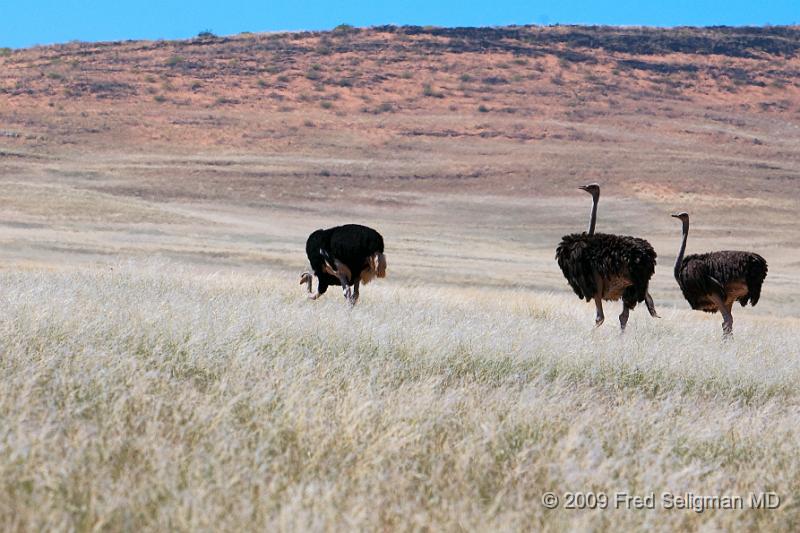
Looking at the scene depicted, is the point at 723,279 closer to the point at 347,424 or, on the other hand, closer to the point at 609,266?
the point at 609,266

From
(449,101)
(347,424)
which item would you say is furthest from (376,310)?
(449,101)

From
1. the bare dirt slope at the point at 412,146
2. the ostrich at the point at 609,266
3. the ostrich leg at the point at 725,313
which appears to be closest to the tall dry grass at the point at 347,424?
the ostrich at the point at 609,266

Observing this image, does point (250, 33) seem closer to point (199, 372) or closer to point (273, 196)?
point (273, 196)

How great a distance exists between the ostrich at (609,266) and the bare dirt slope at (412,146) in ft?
37.0

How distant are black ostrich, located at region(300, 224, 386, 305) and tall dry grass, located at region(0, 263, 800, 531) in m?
3.43

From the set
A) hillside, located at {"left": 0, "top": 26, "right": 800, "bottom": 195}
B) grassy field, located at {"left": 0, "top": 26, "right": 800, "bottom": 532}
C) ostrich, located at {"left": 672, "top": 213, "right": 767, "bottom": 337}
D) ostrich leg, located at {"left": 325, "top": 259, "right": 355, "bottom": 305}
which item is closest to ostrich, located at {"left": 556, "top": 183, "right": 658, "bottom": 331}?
grassy field, located at {"left": 0, "top": 26, "right": 800, "bottom": 532}

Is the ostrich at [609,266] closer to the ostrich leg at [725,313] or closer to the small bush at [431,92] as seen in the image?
the ostrich leg at [725,313]

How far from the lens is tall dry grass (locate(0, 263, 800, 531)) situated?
148 inches

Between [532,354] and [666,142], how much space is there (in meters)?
59.9

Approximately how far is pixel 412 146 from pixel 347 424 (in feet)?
190

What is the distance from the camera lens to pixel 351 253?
1210 centimetres

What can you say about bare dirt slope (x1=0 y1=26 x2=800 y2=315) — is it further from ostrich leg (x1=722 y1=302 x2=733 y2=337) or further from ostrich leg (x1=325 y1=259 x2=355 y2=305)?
ostrich leg (x1=722 y1=302 x2=733 y2=337)

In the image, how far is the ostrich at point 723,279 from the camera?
12.2 metres

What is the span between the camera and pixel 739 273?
12203 millimetres
